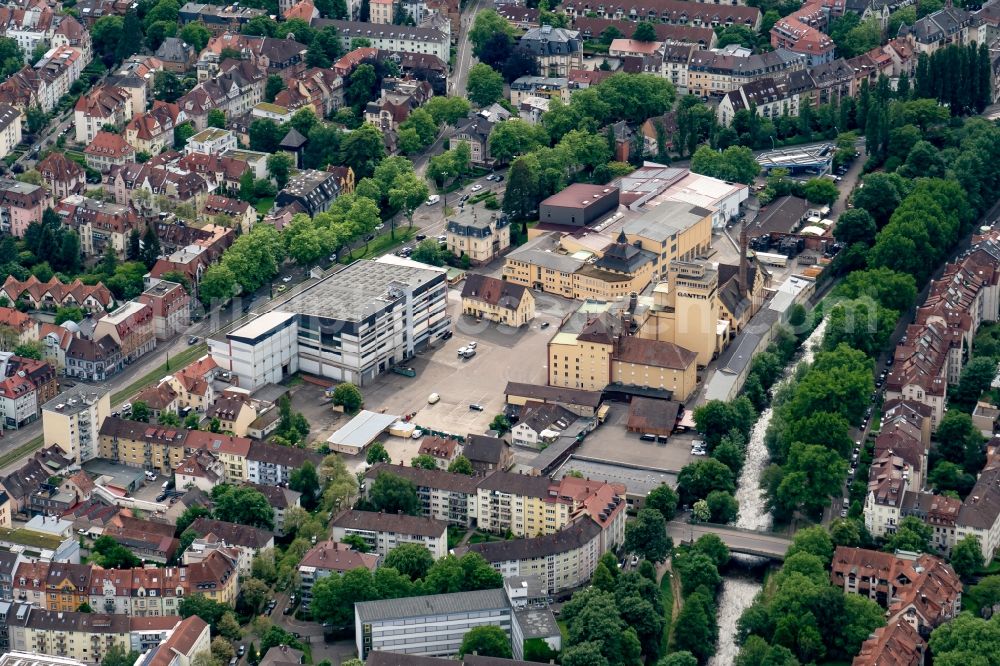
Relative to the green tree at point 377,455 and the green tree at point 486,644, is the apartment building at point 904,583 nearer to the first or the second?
the green tree at point 486,644

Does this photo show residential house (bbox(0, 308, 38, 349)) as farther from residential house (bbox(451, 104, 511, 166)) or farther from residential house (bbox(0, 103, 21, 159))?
residential house (bbox(451, 104, 511, 166))

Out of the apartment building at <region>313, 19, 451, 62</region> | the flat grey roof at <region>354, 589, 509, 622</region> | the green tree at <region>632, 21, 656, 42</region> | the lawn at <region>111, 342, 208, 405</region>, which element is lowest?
the lawn at <region>111, 342, 208, 405</region>

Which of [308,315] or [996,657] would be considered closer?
[996,657]

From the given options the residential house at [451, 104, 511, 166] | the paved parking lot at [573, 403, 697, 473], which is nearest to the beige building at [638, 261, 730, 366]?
the paved parking lot at [573, 403, 697, 473]

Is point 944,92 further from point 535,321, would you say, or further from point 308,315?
point 308,315

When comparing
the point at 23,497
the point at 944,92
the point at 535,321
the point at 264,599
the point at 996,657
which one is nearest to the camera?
the point at 996,657

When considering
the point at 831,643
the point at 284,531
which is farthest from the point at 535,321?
the point at 831,643

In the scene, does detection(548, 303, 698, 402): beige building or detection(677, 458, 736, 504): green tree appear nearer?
detection(677, 458, 736, 504): green tree

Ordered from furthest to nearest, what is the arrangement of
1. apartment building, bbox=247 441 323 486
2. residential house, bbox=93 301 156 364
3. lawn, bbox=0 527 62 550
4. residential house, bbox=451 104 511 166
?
1. residential house, bbox=451 104 511 166
2. residential house, bbox=93 301 156 364
3. apartment building, bbox=247 441 323 486
4. lawn, bbox=0 527 62 550
